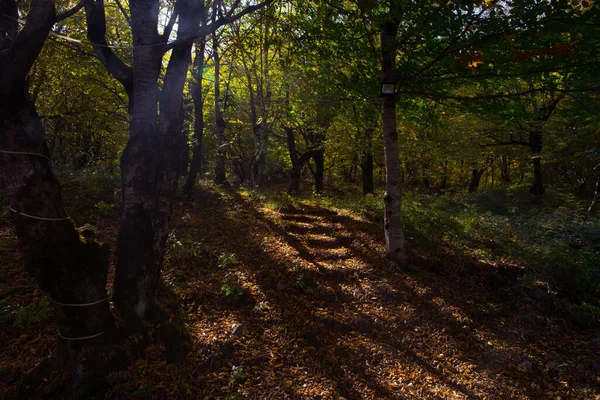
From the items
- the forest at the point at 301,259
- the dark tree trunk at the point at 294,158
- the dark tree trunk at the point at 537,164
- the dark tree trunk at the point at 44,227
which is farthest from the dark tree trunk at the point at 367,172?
the dark tree trunk at the point at 44,227

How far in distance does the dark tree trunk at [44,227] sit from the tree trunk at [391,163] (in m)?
5.17

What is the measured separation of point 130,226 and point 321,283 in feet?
11.8

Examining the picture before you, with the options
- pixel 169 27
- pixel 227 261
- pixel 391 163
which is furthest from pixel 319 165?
pixel 169 27

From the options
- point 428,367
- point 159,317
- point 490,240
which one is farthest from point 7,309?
point 490,240

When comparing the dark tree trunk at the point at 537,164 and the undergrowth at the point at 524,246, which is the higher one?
the dark tree trunk at the point at 537,164

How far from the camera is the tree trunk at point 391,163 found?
6406 millimetres

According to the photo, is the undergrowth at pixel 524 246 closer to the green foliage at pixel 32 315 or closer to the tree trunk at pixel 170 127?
the tree trunk at pixel 170 127

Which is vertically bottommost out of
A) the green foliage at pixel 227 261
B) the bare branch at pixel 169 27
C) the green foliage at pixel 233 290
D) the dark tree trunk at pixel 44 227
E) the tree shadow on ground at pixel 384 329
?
the tree shadow on ground at pixel 384 329

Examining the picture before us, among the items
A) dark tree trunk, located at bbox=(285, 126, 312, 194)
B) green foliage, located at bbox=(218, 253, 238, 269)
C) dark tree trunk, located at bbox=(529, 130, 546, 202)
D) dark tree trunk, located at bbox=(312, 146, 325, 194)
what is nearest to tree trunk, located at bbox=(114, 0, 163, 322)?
green foliage, located at bbox=(218, 253, 238, 269)

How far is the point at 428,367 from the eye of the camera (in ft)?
14.8

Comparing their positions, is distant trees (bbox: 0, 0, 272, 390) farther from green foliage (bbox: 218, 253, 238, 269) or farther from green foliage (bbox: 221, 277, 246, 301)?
green foliage (bbox: 218, 253, 238, 269)

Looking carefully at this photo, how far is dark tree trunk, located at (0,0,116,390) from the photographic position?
290 cm

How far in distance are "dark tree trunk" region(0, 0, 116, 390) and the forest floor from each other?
0.54 metres

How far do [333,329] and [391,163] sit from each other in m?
3.51
